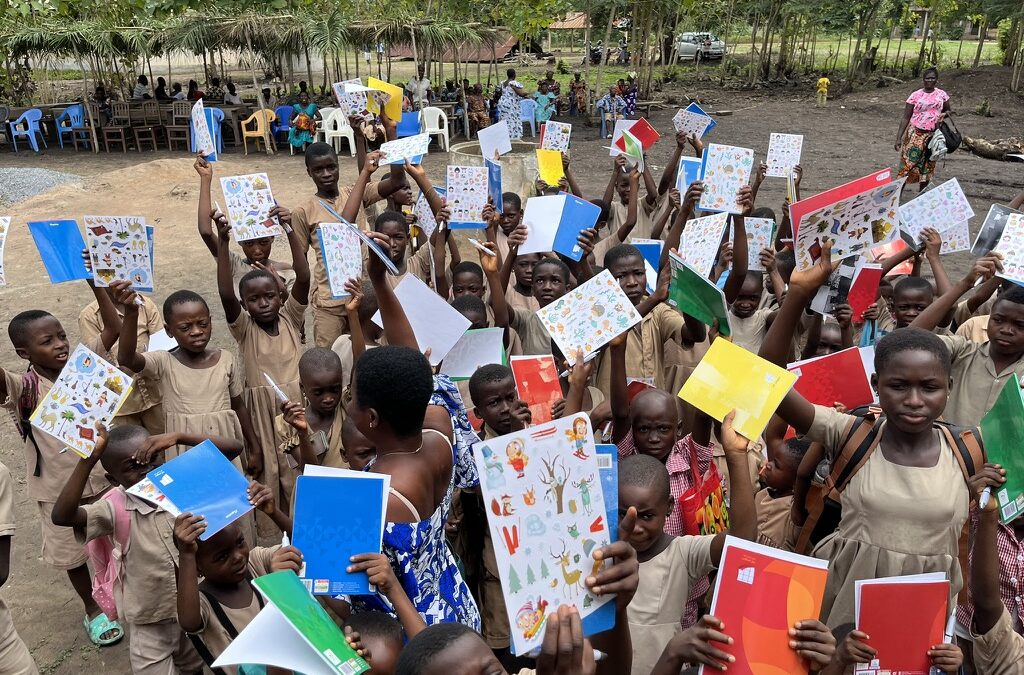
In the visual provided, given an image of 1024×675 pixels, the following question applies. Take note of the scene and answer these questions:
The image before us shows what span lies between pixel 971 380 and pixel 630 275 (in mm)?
1877

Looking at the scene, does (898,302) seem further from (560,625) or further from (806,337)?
(560,625)

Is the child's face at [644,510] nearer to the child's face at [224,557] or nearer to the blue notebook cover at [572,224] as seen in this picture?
the child's face at [224,557]

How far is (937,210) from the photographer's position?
4824mm

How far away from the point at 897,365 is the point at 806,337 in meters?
2.14

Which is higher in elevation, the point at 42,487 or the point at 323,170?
the point at 323,170

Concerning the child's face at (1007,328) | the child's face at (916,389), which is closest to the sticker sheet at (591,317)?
the child's face at (916,389)

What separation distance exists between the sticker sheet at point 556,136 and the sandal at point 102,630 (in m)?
5.06

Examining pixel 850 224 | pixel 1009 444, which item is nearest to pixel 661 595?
pixel 1009 444

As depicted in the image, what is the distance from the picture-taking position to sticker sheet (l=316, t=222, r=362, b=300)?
429 cm

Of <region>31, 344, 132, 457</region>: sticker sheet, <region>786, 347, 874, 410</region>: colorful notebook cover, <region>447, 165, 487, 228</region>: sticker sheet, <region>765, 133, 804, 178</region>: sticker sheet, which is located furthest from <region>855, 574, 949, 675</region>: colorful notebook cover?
<region>765, 133, 804, 178</region>: sticker sheet

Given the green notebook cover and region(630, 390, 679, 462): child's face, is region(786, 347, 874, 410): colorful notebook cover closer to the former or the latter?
region(630, 390, 679, 462): child's face

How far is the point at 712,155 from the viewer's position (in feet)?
18.1

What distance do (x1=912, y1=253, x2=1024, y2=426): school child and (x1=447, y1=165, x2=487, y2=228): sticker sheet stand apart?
9.66 feet

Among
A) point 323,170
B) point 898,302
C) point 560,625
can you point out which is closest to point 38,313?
point 323,170
